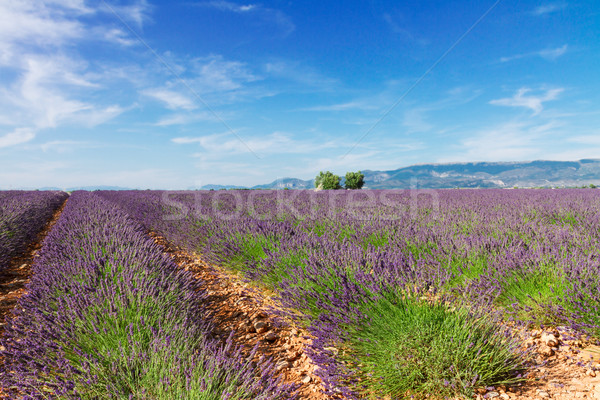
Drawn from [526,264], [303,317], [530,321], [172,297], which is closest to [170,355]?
[172,297]

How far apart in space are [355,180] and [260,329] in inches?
1356

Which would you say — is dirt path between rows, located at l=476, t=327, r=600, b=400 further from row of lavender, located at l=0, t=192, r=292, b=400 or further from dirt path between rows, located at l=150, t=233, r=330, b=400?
row of lavender, located at l=0, t=192, r=292, b=400

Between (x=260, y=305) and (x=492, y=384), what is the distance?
1757mm

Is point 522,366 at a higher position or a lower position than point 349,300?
lower

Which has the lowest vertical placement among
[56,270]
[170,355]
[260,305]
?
[260,305]

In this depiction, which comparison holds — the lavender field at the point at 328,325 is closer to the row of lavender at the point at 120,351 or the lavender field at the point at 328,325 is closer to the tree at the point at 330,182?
the row of lavender at the point at 120,351

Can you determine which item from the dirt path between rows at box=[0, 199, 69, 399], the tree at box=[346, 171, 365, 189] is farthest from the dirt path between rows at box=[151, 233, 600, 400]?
the tree at box=[346, 171, 365, 189]

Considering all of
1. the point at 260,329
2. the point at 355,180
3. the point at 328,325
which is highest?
the point at 355,180

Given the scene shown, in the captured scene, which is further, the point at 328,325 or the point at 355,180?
the point at 355,180

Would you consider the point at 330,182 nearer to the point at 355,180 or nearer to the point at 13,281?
the point at 355,180

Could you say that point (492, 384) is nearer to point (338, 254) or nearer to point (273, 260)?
point (338, 254)

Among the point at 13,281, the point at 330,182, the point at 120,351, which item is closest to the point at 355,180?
the point at 330,182

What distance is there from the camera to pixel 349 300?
184cm

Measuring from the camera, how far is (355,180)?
1412 inches
